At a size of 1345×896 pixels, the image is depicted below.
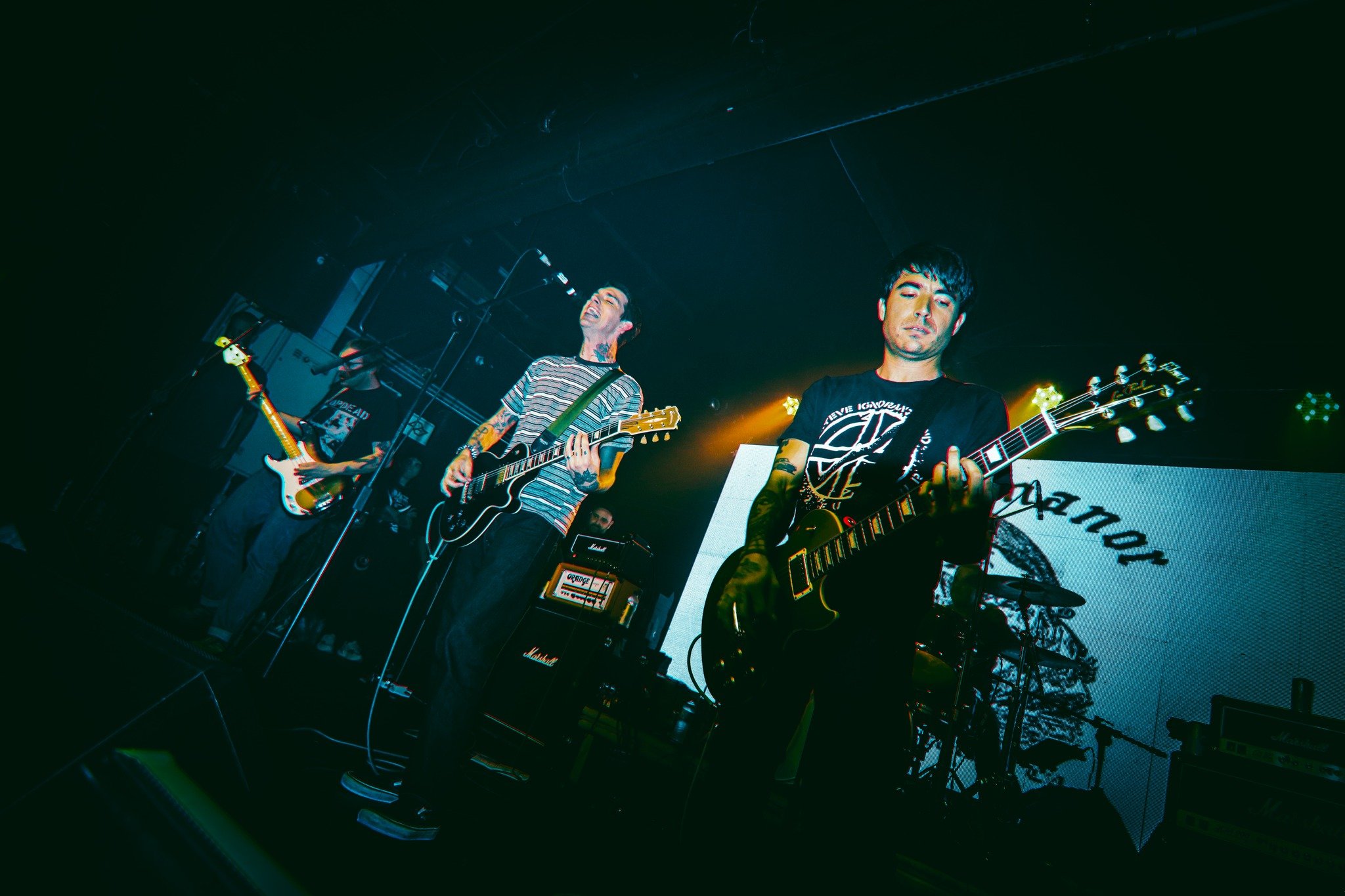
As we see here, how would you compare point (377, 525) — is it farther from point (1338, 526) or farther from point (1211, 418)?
point (1338, 526)

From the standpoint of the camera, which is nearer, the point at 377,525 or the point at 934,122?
the point at 934,122

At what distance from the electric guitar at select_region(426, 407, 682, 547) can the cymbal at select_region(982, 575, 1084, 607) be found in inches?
105

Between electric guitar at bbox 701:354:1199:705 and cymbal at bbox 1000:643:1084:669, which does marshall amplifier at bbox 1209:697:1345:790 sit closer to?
cymbal at bbox 1000:643:1084:669

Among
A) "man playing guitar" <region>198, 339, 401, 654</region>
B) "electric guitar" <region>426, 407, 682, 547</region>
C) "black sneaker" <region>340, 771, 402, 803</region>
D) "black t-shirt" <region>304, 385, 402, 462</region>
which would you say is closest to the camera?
"black sneaker" <region>340, 771, 402, 803</region>

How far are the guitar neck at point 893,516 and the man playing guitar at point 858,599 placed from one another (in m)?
0.04

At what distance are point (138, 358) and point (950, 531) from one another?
760 centimetres

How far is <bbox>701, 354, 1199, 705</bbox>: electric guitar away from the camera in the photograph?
179 cm

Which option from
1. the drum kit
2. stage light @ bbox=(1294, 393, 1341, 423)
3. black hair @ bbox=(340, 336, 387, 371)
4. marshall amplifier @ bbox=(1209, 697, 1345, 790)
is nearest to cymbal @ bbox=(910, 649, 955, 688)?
the drum kit

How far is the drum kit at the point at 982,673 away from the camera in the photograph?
3.70 m

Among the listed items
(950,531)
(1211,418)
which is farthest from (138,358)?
(1211,418)

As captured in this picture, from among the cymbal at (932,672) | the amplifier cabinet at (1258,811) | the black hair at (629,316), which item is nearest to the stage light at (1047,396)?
the cymbal at (932,672)

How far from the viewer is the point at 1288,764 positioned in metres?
2.62

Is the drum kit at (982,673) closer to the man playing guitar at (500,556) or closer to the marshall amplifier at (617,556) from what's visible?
the marshall amplifier at (617,556)

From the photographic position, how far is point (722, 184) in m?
5.45
